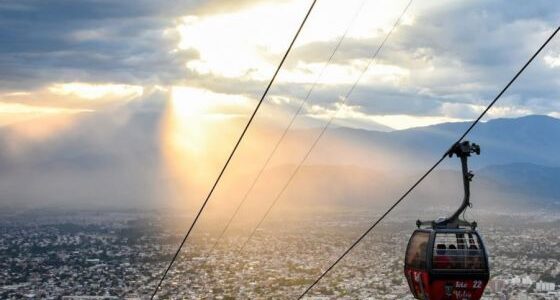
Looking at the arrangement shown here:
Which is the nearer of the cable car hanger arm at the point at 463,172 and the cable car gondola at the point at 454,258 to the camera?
the cable car hanger arm at the point at 463,172

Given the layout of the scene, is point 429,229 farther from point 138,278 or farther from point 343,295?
point 138,278

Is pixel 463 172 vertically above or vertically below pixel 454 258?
above

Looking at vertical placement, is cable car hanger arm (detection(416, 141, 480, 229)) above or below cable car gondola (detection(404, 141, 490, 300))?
above

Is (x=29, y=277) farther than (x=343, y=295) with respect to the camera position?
Yes

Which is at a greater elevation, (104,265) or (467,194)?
(467,194)

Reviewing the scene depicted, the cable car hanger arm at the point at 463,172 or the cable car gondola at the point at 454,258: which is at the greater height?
the cable car hanger arm at the point at 463,172

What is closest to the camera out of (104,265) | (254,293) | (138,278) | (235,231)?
(254,293)

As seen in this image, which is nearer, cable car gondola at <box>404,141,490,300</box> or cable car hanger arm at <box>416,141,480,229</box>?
cable car hanger arm at <box>416,141,480,229</box>

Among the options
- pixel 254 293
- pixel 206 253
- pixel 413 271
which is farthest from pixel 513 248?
pixel 413 271
